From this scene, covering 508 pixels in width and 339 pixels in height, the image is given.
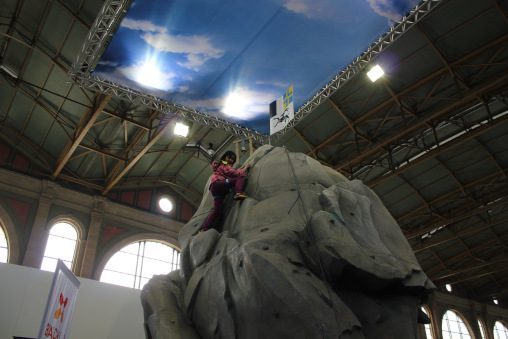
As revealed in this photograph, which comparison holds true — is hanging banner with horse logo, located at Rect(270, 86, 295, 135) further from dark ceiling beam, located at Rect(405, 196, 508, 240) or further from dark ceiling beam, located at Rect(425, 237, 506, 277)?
dark ceiling beam, located at Rect(425, 237, 506, 277)

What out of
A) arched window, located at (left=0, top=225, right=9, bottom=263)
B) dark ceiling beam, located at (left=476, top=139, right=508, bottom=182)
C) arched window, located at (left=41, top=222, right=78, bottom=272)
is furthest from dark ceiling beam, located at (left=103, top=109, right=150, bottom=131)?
dark ceiling beam, located at (left=476, top=139, right=508, bottom=182)

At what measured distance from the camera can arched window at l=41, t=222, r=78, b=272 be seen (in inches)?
556

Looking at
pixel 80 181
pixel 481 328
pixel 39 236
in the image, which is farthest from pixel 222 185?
pixel 481 328

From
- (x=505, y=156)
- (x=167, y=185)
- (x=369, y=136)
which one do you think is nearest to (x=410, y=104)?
(x=369, y=136)

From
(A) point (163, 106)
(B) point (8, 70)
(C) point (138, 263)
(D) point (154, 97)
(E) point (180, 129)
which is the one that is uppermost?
(B) point (8, 70)

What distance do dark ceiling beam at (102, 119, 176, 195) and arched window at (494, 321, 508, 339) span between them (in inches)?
1040

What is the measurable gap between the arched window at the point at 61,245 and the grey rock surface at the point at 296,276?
33.1 feet

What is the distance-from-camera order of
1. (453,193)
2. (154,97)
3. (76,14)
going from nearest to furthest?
(154,97) < (76,14) < (453,193)

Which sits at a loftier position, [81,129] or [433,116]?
[81,129]

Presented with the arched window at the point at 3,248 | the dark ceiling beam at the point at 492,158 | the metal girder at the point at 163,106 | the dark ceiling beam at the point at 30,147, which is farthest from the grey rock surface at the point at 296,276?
the dark ceiling beam at the point at 492,158

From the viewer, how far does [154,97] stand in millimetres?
10523

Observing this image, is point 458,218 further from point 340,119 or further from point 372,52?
point 372,52

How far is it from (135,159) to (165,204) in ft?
14.6

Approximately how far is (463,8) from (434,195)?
29.9ft
